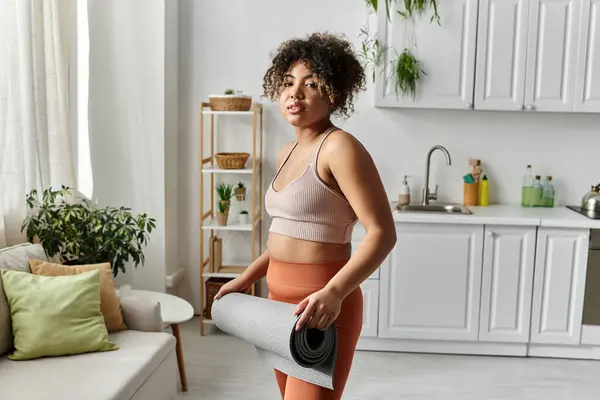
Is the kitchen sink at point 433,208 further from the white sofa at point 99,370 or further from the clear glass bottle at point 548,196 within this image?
the white sofa at point 99,370

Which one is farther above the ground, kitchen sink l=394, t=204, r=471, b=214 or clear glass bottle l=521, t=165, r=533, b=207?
clear glass bottle l=521, t=165, r=533, b=207

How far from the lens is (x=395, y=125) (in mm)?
4172

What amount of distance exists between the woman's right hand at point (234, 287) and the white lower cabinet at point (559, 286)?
2454 mm

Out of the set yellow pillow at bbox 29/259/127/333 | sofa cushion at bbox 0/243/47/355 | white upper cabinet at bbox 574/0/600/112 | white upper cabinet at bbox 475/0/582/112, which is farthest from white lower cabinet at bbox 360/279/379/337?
sofa cushion at bbox 0/243/47/355

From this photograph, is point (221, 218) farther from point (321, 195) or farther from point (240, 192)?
point (321, 195)

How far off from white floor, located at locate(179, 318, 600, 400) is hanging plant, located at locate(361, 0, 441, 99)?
1.55m

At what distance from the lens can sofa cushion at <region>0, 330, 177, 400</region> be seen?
223cm

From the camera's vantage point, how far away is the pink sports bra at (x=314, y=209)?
4.97 feet

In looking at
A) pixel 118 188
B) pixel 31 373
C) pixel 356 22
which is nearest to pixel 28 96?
pixel 118 188

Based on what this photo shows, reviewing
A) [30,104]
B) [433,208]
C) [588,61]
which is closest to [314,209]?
[30,104]

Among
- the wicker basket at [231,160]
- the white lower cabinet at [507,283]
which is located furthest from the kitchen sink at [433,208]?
the wicker basket at [231,160]

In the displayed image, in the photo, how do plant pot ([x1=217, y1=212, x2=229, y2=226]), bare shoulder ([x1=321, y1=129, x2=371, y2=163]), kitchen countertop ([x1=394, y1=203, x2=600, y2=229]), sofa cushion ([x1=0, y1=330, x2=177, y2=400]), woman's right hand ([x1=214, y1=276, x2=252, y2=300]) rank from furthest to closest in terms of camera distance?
plant pot ([x1=217, y1=212, x2=229, y2=226]), kitchen countertop ([x1=394, y1=203, x2=600, y2=229]), sofa cushion ([x1=0, y1=330, x2=177, y2=400]), woman's right hand ([x1=214, y1=276, x2=252, y2=300]), bare shoulder ([x1=321, y1=129, x2=371, y2=163])

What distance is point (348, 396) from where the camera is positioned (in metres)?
3.24

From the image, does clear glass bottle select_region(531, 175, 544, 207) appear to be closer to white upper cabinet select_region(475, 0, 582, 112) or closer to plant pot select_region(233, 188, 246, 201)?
white upper cabinet select_region(475, 0, 582, 112)
